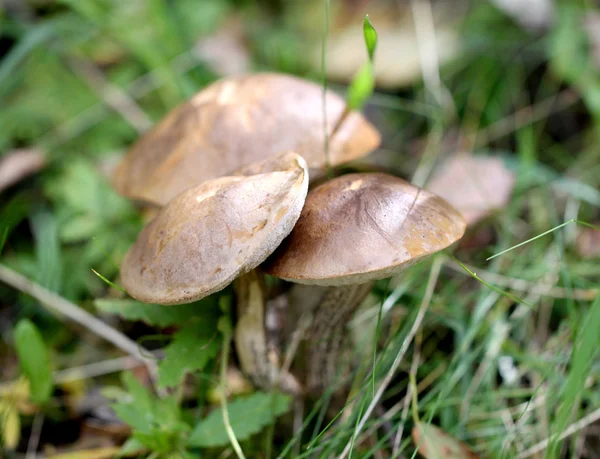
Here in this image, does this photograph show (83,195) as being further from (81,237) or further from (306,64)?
(306,64)

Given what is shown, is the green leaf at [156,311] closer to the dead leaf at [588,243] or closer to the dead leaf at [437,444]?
the dead leaf at [437,444]

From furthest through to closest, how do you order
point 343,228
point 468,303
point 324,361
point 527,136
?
point 527,136, point 468,303, point 324,361, point 343,228

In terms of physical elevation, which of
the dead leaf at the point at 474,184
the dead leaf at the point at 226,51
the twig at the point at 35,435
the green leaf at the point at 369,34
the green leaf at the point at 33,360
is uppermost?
the green leaf at the point at 369,34

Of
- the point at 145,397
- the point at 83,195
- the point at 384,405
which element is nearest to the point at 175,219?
the point at 145,397

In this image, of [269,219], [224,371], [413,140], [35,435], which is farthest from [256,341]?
[413,140]

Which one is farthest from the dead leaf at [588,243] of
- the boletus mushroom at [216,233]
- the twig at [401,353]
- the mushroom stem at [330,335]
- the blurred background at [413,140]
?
the boletus mushroom at [216,233]

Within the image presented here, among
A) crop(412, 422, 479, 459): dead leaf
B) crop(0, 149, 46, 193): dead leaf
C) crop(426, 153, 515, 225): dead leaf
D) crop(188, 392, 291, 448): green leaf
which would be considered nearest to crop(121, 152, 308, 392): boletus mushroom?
crop(188, 392, 291, 448): green leaf

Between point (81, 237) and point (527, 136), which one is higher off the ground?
point (527, 136)
